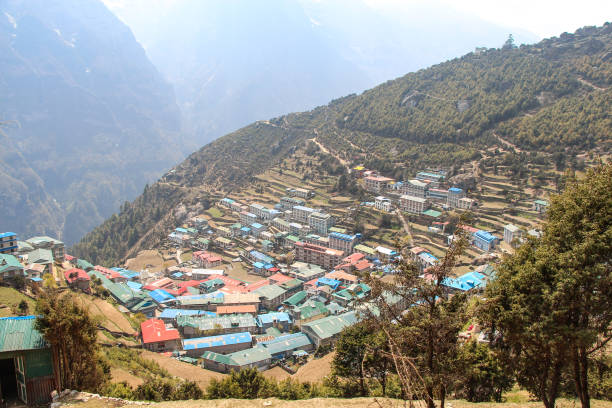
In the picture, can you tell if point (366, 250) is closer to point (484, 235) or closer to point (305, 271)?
point (305, 271)

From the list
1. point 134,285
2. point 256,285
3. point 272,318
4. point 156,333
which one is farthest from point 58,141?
point 272,318

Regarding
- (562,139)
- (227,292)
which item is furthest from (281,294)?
(562,139)

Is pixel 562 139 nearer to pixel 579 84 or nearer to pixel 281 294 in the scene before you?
pixel 579 84

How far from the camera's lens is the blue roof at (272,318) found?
29.2 meters

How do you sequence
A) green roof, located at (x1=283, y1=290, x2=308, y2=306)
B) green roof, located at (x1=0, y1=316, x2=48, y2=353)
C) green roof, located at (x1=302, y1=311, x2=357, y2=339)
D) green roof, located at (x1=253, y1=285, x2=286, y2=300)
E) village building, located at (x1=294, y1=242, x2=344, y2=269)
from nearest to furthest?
1. green roof, located at (x1=0, y1=316, x2=48, y2=353)
2. green roof, located at (x1=302, y1=311, x2=357, y2=339)
3. green roof, located at (x1=283, y1=290, x2=308, y2=306)
4. green roof, located at (x1=253, y1=285, x2=286, y2=300)
5. village building, located at (x1=294, y1=242, x2=344, y2=269)

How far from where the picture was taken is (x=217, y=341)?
25125mm

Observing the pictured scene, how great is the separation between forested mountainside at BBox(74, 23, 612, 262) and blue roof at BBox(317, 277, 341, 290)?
72.8 feet

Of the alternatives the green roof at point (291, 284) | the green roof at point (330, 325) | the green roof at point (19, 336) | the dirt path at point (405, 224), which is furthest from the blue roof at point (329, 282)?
the green roof at point (19, 336)

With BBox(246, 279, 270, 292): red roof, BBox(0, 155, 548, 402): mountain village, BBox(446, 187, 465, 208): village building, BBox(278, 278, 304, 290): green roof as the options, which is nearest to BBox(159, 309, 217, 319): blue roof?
BBox(0, 155, 548, 402): mountain village

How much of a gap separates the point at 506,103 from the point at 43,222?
428ft

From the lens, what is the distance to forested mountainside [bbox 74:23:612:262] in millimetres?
47250

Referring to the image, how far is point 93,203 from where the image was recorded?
5443 inches

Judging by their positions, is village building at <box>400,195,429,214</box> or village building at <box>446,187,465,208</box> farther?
village building at <box>400,195,429,214</box>

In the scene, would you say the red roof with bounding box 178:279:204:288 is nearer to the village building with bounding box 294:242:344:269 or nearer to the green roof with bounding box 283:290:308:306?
the green roof with bounding box 283:290:308:306
